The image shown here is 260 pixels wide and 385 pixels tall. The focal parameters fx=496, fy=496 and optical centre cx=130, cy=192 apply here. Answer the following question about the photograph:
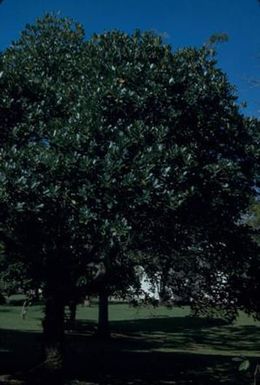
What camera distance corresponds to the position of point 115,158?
8.87 m

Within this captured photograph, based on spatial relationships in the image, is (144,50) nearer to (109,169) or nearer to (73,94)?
(73,94)

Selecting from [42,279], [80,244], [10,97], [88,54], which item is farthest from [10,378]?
[88,54]

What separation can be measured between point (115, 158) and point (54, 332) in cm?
642

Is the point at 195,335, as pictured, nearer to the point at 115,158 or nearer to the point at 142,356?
the point at 142,356

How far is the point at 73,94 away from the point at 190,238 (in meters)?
4.27

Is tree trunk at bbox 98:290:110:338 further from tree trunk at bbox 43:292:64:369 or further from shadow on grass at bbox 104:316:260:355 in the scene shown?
tree trunk at bbox 43:292:64:369

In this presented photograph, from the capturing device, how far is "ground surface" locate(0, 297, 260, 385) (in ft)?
54.2

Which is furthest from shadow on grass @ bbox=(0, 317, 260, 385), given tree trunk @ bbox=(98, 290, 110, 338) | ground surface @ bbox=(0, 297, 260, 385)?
tree trunk @ bbox=(98, 290, 110, 338)

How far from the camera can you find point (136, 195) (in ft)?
28.7

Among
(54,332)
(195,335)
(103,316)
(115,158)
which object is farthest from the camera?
(195,335)

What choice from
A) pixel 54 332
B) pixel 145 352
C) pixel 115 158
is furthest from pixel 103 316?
pixel 115 158

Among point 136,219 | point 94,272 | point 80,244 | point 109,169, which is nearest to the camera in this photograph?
point 109,169

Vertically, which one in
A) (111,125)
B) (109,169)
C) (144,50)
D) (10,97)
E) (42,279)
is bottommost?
(42,279)

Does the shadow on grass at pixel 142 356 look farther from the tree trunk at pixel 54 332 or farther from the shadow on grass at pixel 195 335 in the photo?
the tree trunk at pixel 54 332
